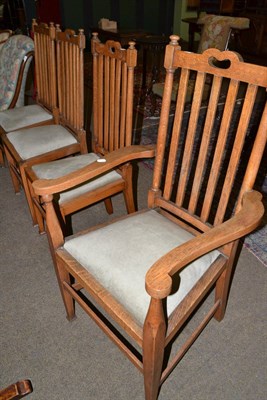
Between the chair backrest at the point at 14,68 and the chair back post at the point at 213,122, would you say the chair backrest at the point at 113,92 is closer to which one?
the chair back post at the point at 213,122

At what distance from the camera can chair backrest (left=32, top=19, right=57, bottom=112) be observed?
6.59ft

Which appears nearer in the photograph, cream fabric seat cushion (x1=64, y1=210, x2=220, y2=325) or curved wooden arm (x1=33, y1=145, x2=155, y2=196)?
cream fabric seat cushion (x1=64, y1=210, x2=220, y2=325)

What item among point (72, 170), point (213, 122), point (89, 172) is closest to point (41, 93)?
point (72, 170)

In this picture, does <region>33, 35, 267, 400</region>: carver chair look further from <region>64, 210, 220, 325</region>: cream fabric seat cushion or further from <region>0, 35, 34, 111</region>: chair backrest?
<region>0, 35, 34, 111</region>: chair backrest

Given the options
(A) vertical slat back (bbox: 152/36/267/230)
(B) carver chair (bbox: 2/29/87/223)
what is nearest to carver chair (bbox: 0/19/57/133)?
(B) carver chair (bbox: 2/29/87/223)

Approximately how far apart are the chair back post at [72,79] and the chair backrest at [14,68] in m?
0.55

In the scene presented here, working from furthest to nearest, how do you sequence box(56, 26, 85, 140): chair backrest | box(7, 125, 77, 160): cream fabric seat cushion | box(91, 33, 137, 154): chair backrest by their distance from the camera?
1. box(7, 125, 77, 160): cream fabric seat cushion
2. box(56, 26, 85, 140): chair backrest
3. box(91, 33, 137, 154): chair backrest

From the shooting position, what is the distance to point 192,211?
1.24 m

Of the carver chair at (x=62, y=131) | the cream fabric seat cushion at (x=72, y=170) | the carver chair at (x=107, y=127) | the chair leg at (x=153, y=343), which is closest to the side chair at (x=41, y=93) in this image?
the carver chair at (x=62, y=131)

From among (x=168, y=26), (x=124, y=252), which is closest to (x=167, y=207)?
(x=124, y=252)

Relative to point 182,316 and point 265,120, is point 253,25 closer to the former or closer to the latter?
point 265,120

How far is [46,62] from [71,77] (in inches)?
16.7

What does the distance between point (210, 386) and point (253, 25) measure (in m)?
5.24

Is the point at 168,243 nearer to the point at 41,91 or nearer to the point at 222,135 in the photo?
the point at 222,135
